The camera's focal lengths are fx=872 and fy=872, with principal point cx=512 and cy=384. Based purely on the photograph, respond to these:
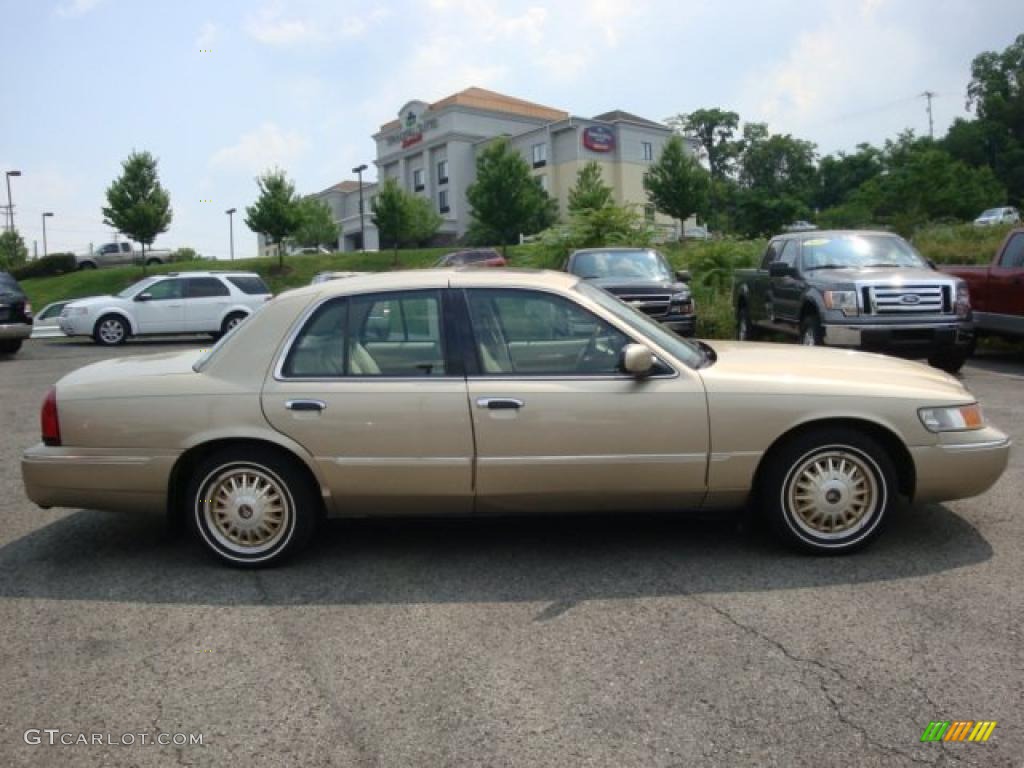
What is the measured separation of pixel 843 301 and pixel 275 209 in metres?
35.4

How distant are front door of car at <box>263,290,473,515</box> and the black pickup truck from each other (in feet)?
23.0

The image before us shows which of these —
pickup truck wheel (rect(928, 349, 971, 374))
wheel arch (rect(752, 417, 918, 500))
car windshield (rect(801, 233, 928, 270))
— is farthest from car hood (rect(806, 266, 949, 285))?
wheel arch (rect(752, 417, 918, 500))

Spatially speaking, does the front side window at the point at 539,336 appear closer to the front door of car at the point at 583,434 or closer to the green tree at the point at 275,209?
the front door of car at the point at 583,434

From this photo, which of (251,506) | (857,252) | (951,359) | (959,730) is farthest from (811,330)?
(959,730)

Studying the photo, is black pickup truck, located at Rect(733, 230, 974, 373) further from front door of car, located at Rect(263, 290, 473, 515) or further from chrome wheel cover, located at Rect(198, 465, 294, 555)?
chrome wheel cover, located at Rect(198, 465, 294, 555)

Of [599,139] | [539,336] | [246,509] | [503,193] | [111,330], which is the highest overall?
[599,139]

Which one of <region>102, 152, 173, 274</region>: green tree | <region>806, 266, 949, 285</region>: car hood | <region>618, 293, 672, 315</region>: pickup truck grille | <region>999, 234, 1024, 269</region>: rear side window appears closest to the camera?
<region>806, 266, 949, 285</region>: car hood

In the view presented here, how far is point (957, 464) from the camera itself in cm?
438

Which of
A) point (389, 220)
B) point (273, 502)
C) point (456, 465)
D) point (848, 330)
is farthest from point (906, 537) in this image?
point (389, 220)

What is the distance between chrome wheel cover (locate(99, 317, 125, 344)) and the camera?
19.6 meters

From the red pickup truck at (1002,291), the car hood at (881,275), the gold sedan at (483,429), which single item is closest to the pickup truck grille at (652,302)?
the car hood at (881,275)

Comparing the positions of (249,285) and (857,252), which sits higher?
(249,285)

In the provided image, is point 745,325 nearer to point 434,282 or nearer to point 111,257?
point 434,282

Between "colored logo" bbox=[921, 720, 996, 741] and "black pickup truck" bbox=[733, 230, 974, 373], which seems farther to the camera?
"black pickup truck" bbox=[733, 230, 974, 373]
